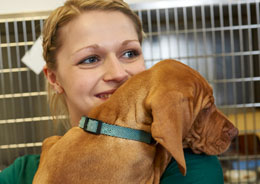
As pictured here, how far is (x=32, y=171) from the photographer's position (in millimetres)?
1577

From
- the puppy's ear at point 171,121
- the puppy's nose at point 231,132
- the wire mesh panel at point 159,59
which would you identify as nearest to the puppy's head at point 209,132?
the puppy's nose at point 231,132

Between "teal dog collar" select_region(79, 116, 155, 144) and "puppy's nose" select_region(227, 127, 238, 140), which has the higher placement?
"teal dog collar" select_region(79, 116, 155, 144)

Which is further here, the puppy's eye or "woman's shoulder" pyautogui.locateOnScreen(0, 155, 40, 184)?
"woman's shoulder" pyautogui.locateOnScreen(0, 155, 40, 184)

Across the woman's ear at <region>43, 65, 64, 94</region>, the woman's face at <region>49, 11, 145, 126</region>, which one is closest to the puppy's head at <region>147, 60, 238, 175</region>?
the woman's face at <region>49, 11, 145, 126</region>

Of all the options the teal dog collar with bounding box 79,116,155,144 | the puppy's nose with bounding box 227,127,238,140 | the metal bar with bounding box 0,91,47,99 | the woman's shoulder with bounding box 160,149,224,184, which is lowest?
the woman's shoulder with bounding box 160,149,224,184

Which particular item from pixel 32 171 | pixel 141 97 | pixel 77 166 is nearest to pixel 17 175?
pixel 32 171

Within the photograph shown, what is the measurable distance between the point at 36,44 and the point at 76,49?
78 cm

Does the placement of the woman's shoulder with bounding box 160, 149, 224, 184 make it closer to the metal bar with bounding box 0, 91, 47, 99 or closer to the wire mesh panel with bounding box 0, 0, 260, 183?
the wire mesh panel with bounding box 0, 0, 260, 183

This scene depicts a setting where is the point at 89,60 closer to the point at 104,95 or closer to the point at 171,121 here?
the point at 104,95

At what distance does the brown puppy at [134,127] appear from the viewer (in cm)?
110

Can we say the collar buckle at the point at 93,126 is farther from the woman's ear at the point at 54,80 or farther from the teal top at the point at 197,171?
the woman's ear at the point at 54,80

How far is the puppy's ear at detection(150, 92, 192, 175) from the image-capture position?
1000 millimetres

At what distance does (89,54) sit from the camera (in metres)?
1.45

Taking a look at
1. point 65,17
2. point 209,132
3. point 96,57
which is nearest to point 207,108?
point 209,132
